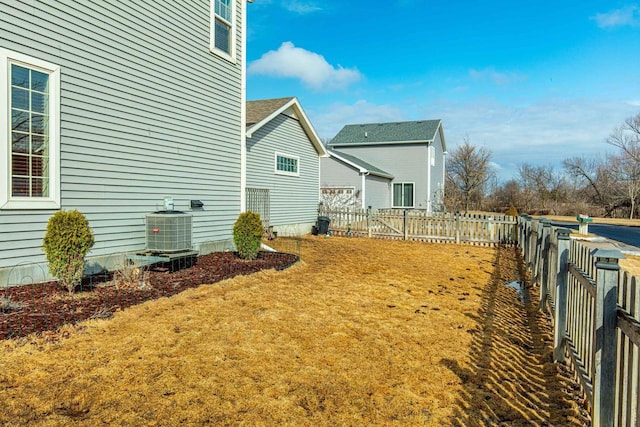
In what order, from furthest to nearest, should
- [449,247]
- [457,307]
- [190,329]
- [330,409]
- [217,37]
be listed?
[449,247], [217,37], [457,307], [190,329], [330,409]

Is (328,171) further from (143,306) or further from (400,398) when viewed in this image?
(400,398)

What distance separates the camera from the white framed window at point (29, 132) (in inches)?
216

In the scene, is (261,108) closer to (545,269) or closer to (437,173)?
(545,269)

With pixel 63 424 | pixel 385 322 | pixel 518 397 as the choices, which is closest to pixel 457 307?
pixel 385 322

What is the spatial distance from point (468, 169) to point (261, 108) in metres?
24.8

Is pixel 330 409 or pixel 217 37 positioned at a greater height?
pixel 217 37

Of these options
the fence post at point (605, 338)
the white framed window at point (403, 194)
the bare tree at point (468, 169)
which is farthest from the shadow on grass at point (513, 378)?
the bare tree at point (468, 169)

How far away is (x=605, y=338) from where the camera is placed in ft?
8.54

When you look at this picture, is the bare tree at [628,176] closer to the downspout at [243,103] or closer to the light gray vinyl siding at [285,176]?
the light gray vinyl siding at [285,176]

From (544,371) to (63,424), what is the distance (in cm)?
407

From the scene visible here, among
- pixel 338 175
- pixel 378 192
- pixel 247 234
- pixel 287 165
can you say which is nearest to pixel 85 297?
pixel 247 234

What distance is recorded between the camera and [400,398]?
3.32m

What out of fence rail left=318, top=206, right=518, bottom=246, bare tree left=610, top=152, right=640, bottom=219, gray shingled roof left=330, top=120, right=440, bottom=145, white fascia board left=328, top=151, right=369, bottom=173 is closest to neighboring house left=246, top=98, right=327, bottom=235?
fence rail left=318, top=206, right=518, bottom=246

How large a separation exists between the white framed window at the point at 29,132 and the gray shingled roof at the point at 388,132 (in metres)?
23.4
